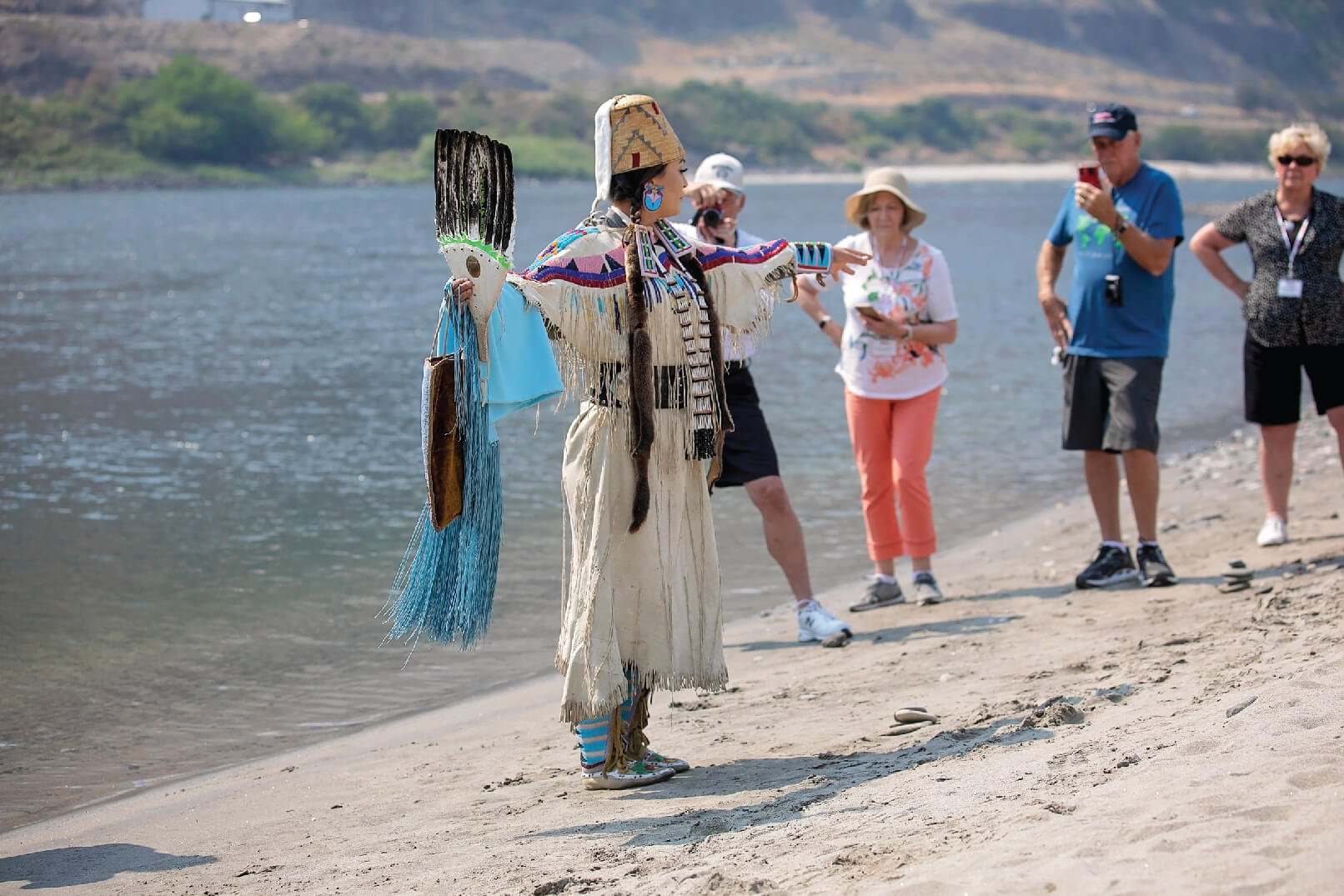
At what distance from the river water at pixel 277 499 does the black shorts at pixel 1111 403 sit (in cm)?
122

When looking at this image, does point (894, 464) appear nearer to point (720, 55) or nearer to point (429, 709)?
point (429, 709)

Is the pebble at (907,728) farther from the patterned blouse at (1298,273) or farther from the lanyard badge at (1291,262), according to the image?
the lanyard badge at (1291,262)

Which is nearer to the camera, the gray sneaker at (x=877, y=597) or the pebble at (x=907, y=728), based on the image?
the pebble at (x=907, y=728)

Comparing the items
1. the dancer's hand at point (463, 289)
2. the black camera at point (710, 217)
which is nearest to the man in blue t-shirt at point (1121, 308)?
the black camera at point (710, 217)

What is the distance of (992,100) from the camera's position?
6437 inches

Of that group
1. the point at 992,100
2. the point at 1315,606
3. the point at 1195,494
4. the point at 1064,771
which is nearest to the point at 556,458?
the point at 1195,494

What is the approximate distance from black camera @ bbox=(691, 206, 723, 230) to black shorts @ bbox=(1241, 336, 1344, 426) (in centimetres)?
280

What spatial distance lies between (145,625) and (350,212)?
68.3 m

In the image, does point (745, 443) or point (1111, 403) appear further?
point (1111, 403)

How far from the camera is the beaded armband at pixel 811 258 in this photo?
5152 millimetres

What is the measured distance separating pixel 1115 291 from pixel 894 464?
1263 millimetres

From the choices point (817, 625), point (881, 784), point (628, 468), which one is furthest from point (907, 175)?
point (881, 784)

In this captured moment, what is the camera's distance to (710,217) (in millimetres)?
6672

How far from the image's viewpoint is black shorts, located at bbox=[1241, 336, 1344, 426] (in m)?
7.38
